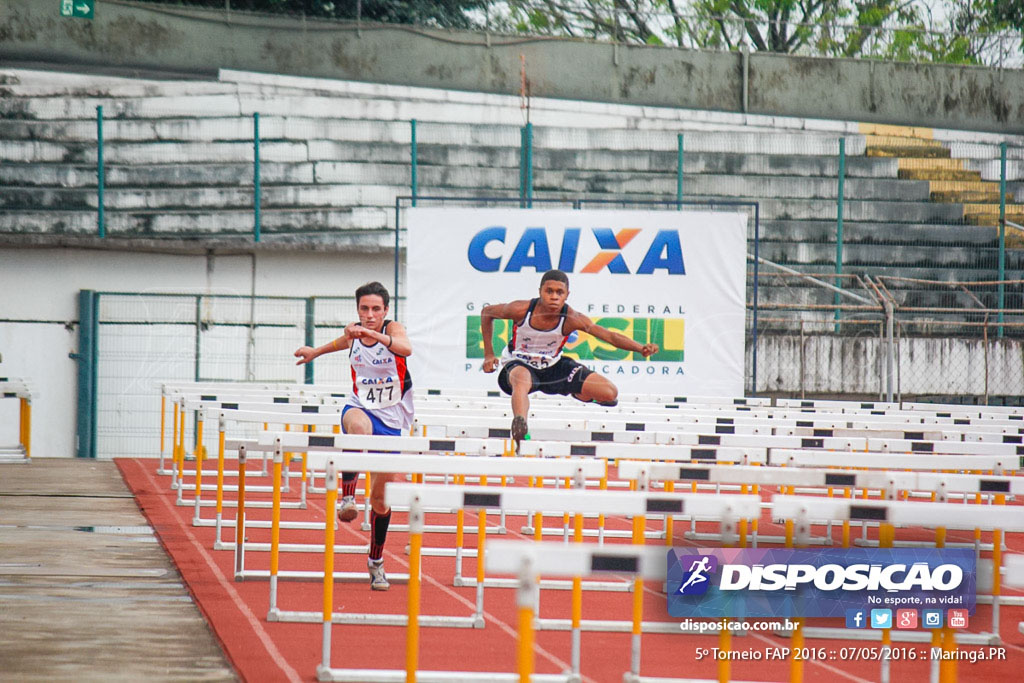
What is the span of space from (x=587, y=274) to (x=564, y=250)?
434 mm

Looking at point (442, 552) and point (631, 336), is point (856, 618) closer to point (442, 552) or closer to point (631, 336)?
point (442, 552)

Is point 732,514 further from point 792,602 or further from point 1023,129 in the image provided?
point 1023,129

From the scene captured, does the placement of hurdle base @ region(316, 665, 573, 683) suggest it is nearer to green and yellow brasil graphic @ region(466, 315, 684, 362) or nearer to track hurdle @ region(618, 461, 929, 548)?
track hurdle @ region(618, 461, 929, 548)

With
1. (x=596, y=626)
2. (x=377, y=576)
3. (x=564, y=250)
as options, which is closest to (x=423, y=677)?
(x=596, y=626)

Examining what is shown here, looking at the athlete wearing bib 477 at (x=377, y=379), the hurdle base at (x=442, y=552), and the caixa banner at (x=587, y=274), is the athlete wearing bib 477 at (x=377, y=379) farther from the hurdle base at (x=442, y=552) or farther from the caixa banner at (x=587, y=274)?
the caixa banner at (x=587, y=274)

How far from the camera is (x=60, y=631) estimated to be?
710 cm

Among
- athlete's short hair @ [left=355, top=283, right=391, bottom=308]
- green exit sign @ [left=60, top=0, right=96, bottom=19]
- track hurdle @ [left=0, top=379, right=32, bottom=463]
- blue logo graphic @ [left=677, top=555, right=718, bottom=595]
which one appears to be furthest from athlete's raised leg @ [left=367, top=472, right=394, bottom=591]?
green exit sign @ [left=60, top=0, right=96, bottom=19]

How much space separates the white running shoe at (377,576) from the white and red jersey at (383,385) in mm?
961

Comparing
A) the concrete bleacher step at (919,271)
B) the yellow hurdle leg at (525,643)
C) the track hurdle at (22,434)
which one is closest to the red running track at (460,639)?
the yellow hurdle leg at (525,643)

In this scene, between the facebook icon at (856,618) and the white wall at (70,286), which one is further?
the white wall at (70,286)

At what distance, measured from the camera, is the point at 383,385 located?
29.7 ft

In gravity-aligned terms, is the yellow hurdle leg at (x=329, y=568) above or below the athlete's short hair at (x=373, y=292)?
below

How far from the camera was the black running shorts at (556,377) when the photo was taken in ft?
37.0

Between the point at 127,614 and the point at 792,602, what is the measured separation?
14.5ft
